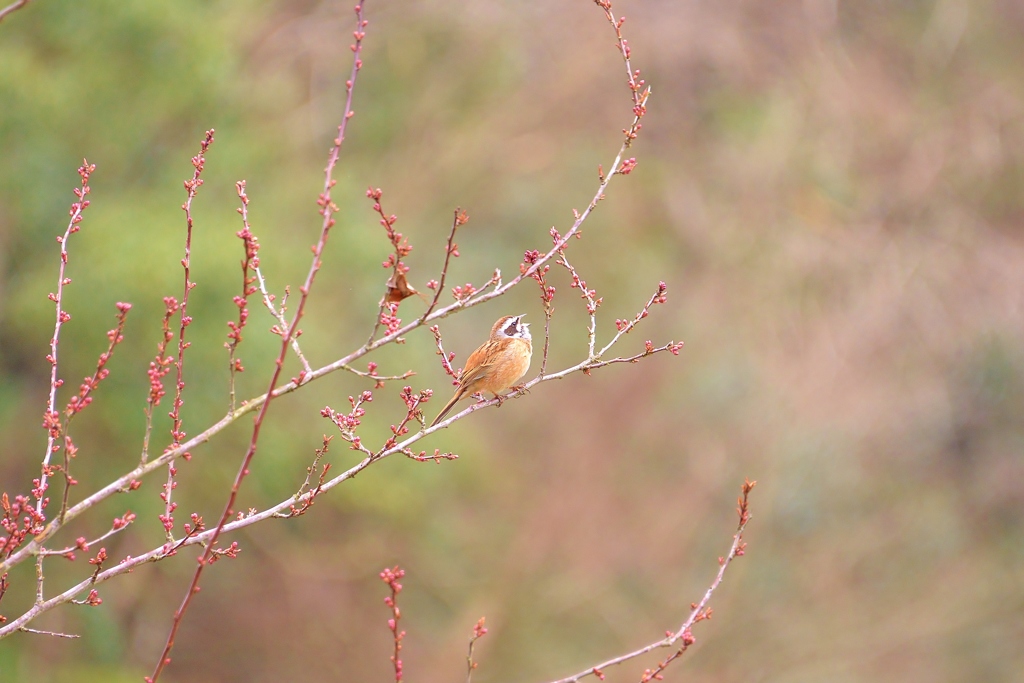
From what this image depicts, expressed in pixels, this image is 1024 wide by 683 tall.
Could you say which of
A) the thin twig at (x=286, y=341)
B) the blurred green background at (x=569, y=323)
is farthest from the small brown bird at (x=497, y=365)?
the blurred green background at (x=569, y=323)

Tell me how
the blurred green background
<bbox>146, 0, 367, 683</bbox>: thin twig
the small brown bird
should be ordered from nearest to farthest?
<bbox>146, 0, 367, 683</bbox>: thin twig → the small brown bird → the blurred green background

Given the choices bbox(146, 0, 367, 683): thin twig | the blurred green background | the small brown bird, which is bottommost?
bbox(146, 0, 367, 683): thin twig

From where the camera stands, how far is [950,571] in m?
14.2

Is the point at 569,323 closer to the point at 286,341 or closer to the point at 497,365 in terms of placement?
the point at 497,365

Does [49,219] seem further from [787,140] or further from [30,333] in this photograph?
[787,140]

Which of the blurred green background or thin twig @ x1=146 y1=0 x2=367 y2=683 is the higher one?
the blurred green background

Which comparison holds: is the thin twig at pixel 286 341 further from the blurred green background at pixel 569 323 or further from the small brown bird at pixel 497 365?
the blurred green background at pixel 569 323

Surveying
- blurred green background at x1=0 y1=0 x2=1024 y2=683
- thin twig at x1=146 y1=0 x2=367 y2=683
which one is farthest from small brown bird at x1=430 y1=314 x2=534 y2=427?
blurred green background at x1=0 y1=0 x2=1024 y2=683

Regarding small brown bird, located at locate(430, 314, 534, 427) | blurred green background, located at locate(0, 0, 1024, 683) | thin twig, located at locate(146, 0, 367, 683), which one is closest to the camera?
thin twig, located at locate(146, 0, 367, 683)

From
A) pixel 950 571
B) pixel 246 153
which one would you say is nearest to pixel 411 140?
pixel 246 153

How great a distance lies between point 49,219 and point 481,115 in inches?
300

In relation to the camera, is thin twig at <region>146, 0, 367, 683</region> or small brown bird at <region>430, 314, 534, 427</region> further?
small brown bird at <region>430, 314, 534, 427</region>

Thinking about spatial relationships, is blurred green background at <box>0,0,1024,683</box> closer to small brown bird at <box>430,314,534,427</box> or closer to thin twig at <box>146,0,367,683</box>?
small brown bird at <box>430,314,534,427</box>

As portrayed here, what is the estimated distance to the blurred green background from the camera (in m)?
12.3
